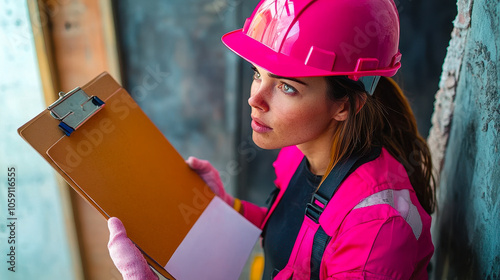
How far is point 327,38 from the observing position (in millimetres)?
1049

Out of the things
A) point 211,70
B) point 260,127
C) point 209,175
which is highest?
point 211,70

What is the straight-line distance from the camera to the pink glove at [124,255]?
1.01 metres

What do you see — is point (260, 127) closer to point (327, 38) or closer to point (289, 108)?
point (289, 108)

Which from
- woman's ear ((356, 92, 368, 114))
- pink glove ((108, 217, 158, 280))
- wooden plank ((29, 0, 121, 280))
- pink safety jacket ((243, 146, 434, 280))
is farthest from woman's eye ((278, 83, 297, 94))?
wooden plank ((29, 0, 121, 280))

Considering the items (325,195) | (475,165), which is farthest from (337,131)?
(475,165)

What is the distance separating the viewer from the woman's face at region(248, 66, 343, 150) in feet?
3.64

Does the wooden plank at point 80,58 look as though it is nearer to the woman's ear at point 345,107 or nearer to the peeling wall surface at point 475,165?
the woman's ear at point 345,107

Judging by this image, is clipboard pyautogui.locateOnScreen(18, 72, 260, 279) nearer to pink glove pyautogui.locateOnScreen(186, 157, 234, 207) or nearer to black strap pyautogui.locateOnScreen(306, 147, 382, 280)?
pink glove pyautogui.locateOnScreen(186, 157, 234, 207)

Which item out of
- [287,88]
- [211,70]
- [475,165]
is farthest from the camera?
[211,70]

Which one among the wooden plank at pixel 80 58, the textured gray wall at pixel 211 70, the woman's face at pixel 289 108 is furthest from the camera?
the textured gray wall at pixel 211 70

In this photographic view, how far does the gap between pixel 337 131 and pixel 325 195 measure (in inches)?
9.5

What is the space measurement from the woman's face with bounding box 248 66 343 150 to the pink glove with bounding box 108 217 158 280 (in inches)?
20.8

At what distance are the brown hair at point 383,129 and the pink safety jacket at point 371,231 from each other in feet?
0.30

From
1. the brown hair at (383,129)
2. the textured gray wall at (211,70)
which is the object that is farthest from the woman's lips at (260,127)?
the textured gray wall at (211,70)
